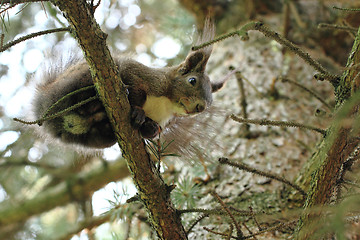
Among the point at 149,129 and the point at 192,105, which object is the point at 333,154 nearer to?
the point at 149,129

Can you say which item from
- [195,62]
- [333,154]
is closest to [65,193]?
[195,62]

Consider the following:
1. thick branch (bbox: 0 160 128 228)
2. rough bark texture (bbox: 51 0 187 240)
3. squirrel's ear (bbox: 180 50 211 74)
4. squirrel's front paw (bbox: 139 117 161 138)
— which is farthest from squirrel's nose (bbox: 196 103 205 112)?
thick branch (bbox: 0 160 128 228)

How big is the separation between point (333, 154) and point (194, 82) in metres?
0.97

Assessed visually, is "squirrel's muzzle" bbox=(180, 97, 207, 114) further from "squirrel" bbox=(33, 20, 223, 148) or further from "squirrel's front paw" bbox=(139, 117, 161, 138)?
"squirrel's front paw" bbox=(139, 117, 161, 138)

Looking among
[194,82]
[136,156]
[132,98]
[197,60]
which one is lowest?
[136,156]

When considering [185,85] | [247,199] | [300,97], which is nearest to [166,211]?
[247,199]

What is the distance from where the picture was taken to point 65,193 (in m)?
2.58

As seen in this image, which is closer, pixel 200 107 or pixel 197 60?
pixel 200 107

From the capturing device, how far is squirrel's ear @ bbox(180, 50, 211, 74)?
78.5 inches

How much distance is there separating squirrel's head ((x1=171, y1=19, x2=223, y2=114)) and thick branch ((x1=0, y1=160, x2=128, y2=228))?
921 millimetres

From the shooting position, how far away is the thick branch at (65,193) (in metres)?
2.49

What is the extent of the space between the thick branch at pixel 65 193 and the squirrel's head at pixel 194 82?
36.2 inches

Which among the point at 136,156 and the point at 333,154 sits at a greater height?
the point at 136,156

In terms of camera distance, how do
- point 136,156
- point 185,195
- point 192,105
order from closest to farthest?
1. point 136,156
2. point 185,195
3. point 192,105
